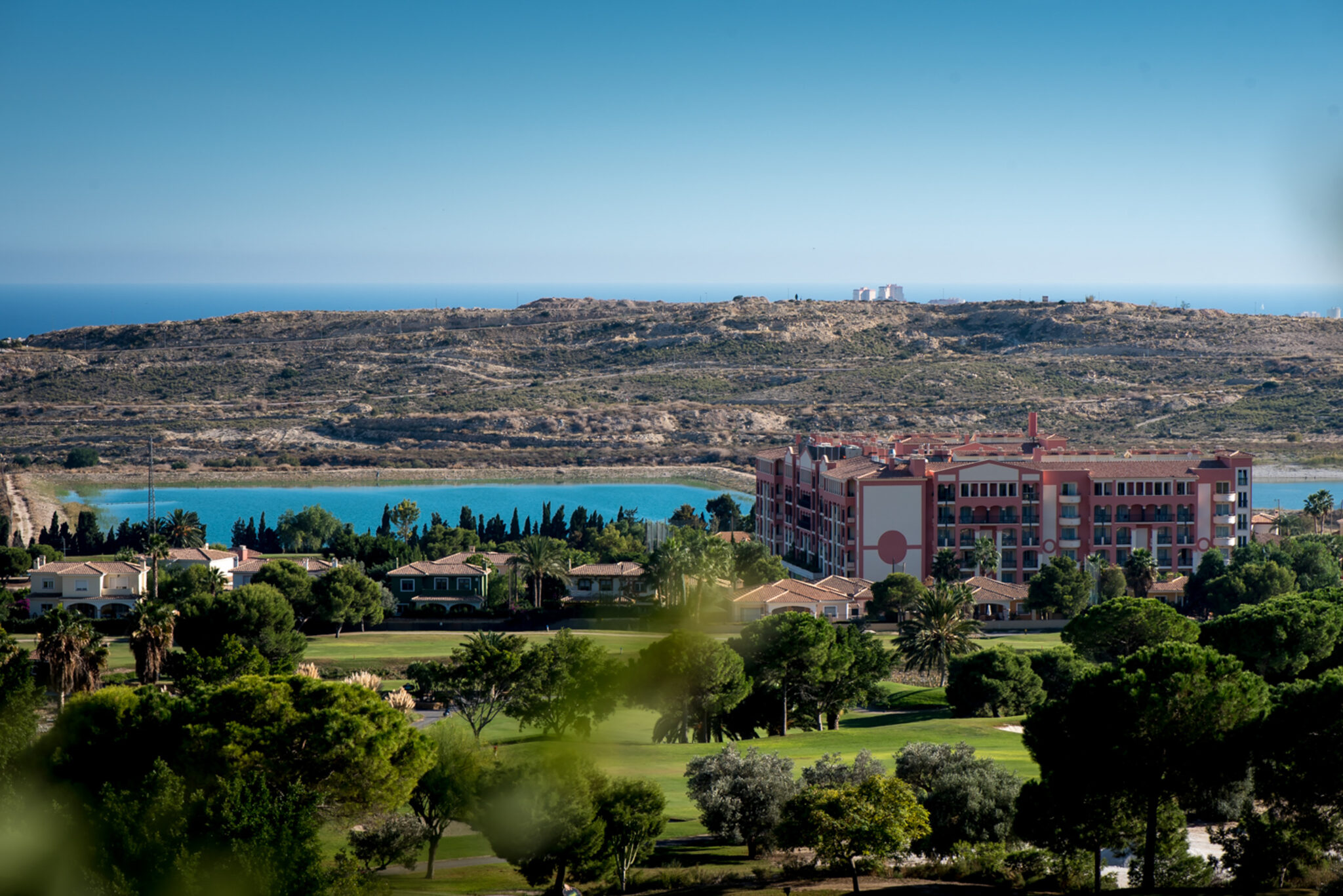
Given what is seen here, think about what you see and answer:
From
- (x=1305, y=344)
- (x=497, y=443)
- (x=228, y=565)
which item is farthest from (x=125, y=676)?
(x=1305, y=344)

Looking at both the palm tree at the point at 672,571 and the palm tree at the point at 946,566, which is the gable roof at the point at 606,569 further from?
the palm tree at the point at 672,571

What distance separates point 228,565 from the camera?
50.7 m

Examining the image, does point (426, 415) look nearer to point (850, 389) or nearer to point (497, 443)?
point (497, 443)

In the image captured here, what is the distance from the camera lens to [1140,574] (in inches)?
1918

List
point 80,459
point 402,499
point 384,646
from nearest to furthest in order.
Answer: point 384,646 → point 402,499 → point 80,459

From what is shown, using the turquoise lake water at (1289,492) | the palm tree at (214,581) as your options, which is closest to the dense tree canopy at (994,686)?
the palm tree at (214,581)

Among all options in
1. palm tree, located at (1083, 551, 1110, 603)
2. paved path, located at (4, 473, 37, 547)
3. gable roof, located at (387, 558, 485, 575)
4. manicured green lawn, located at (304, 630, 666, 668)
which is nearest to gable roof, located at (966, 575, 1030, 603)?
palm tree, located at (1083, 551, 1110, 603)

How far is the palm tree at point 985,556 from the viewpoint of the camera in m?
51.0

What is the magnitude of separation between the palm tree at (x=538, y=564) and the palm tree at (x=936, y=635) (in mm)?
12294

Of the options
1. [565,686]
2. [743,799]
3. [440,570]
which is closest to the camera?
[743,799]

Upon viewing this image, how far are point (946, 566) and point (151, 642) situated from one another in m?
26.5

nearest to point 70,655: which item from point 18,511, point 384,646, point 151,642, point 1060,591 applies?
point 151,642

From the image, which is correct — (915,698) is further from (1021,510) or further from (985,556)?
(1021,510)

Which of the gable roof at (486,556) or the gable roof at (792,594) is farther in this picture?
the gable roof at (486,556)
